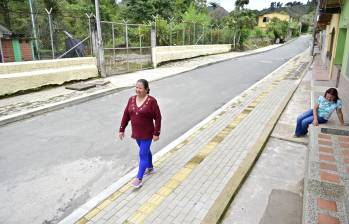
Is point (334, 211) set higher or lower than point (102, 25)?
lower

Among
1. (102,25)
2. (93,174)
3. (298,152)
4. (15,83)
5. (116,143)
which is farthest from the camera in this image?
(102,25)

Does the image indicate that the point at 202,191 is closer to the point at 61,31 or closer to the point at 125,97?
the point at 125,97

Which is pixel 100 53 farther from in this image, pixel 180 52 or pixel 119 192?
pixel 119 192

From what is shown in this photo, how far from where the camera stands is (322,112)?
5113mm

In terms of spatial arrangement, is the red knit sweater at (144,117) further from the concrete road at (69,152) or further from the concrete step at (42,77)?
the concrete step at (42,77)

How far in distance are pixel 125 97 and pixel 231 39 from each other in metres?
25.7

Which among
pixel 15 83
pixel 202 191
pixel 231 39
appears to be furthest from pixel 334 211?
pixel 231 39

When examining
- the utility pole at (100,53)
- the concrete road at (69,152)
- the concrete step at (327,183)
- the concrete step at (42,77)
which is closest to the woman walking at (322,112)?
the concrete step at (327,183)

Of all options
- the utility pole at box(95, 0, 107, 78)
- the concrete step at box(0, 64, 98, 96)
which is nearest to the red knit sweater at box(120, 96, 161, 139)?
the concrete step at box(0, 64, 98, 96)

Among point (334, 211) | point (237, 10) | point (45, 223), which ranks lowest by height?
point (45, 223)

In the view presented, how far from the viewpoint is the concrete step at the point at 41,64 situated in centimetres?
913

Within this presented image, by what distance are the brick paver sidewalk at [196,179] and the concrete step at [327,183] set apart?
0.92m

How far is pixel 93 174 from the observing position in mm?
4277

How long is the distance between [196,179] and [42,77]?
8208mm
